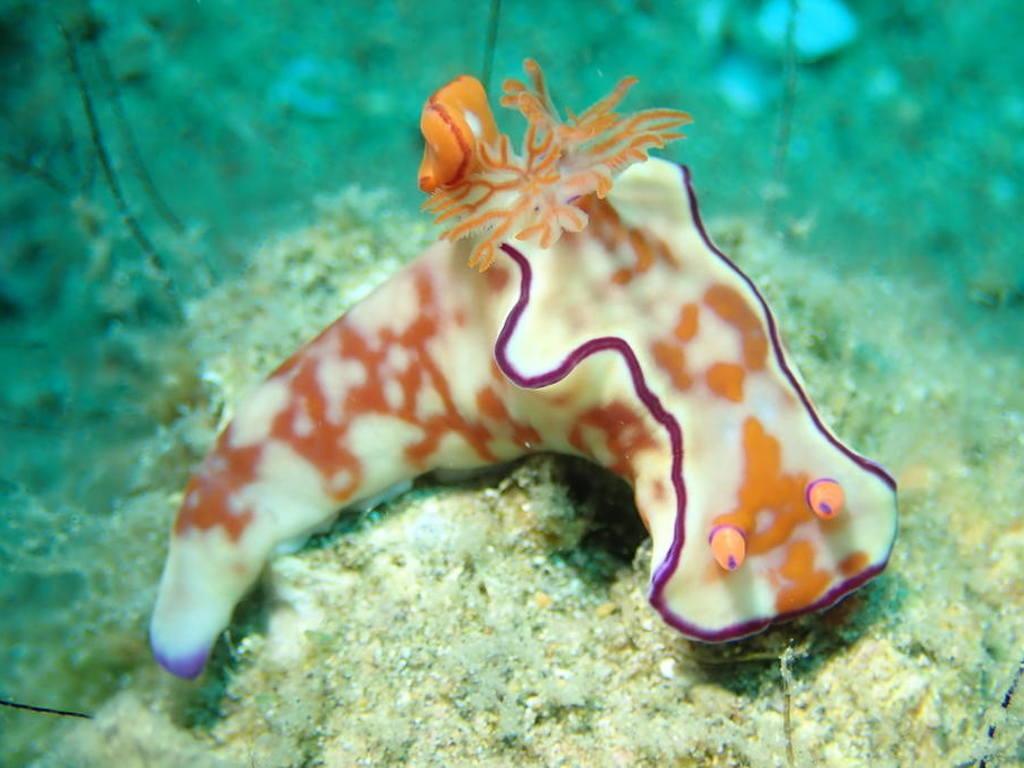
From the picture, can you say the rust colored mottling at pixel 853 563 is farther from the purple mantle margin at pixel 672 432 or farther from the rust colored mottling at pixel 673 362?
the rust colored mottling at pixel 673 362

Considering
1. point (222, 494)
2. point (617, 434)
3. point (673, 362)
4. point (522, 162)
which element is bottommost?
point (222, 494)

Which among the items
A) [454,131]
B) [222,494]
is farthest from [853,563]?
[222,494]

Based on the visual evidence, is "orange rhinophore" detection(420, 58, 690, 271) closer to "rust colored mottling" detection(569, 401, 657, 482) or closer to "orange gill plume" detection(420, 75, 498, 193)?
"orange gill plume" detection(420, 75, 498, 193)

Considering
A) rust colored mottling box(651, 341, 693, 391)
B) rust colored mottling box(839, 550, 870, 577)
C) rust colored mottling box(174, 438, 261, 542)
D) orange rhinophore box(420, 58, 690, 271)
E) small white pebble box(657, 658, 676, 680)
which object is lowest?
small white pebble box(657, 658, 676, 680)

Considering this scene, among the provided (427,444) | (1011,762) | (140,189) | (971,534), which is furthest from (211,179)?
(1011,762)

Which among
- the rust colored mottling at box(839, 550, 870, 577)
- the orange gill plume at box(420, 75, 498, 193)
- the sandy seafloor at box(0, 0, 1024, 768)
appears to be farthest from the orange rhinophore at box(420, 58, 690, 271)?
the rust colored mottling at box(839, 550, 870, 577)

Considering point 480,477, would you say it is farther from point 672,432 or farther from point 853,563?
point 853,563
